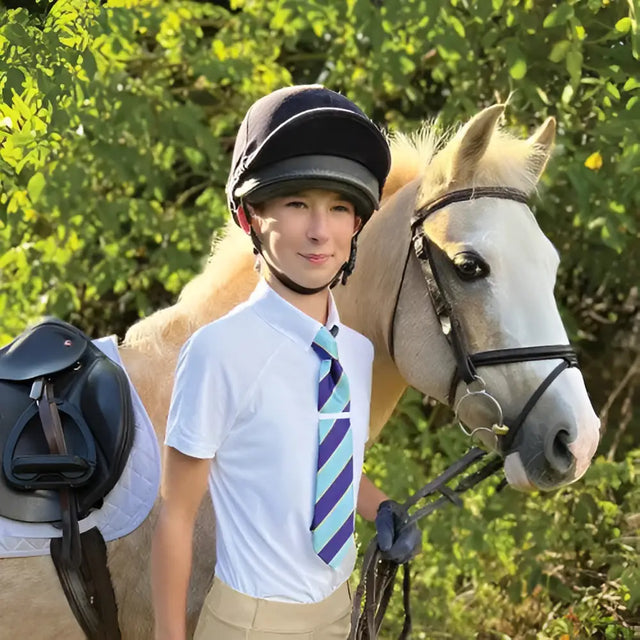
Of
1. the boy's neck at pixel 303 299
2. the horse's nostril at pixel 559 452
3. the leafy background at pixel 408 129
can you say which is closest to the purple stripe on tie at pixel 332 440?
the boy's neck at pixel 303 299

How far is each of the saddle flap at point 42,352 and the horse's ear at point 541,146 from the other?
1283 mm

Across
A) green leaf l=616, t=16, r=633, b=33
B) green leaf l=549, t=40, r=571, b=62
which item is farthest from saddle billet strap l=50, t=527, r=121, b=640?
green leaf l=549, t=40, r=571, b=62

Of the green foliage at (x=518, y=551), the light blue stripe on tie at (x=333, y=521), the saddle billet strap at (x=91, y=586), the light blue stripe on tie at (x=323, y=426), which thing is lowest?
the green foliage at (x=518, y=551)

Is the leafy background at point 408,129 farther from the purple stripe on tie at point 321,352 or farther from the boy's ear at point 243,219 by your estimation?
the purple stripe on tie at point 321,352

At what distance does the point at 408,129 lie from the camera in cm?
478

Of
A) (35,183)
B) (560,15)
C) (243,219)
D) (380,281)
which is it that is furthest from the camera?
(35,183)

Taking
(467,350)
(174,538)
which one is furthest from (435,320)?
(174,538)

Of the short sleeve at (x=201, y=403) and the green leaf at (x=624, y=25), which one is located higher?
the green leaf at (x=624, y=25)

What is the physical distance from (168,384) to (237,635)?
92 centimetres

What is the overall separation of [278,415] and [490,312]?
2.07 ft

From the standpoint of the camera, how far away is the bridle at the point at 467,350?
1935mm

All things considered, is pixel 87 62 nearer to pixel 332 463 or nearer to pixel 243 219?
pixel 243 219

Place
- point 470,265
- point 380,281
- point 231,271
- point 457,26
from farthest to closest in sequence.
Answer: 1. point 457,26
2. point 231,271
3. point 380,281
4. point 470,265

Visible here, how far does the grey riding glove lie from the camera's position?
6.09ft
